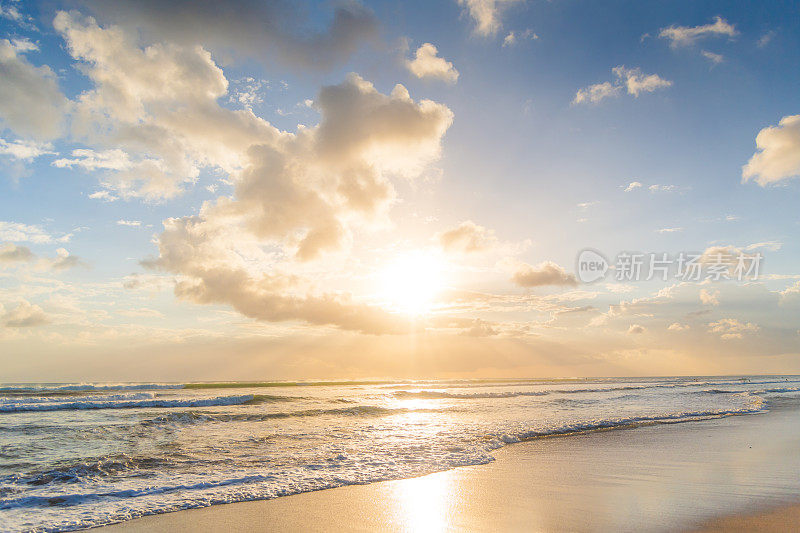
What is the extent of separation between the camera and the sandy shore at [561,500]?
24.8ft

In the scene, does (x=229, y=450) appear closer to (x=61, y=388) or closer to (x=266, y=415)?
(x=266, y=415)

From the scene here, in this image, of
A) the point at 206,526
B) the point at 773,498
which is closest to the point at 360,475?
the point at 206,526

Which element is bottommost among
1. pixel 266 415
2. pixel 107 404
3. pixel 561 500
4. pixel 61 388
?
pixel 61 388

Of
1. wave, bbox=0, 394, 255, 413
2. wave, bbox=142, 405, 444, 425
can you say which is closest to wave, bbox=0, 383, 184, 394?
wave, bbox=0, 394, 255, 413

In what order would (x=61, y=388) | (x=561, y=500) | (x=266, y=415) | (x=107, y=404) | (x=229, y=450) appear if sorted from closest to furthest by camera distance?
(x=561, y=500)
(x=229, y=450)
(x=266, y=415)
(x=107, y=404)
(x=61, y=388)

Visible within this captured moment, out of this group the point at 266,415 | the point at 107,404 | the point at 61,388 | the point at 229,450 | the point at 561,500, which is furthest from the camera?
the point at 61,388

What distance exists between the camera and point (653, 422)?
21938 millimetres

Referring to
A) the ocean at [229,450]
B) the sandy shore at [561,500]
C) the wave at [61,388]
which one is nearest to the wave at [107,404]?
the ocean at [229,450]

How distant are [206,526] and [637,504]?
8.24 meters

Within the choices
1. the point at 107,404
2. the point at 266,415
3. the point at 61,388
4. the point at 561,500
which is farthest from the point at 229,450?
the point at 61,388

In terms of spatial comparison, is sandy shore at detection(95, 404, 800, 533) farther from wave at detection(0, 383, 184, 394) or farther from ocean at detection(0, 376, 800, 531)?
wave at detection(0, 383, 184, 394)

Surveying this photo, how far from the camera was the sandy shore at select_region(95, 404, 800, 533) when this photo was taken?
24.8ft

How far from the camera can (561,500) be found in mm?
8828

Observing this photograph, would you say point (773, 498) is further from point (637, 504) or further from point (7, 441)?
point (7, 441)
